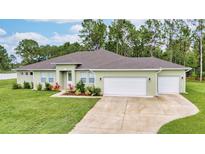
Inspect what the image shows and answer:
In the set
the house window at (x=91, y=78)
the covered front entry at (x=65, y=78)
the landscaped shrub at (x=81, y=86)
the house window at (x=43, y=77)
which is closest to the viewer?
the landscaped shrub at (x=81, y=86)

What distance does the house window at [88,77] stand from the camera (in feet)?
44.7

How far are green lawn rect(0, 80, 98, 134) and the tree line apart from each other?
92.9 inches

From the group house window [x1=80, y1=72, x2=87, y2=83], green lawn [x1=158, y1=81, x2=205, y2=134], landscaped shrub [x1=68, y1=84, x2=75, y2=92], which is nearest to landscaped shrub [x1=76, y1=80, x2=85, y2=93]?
landscaped shrub [x1=68, y1=84, x2=75, y2=92]

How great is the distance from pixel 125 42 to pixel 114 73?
2.52 metres

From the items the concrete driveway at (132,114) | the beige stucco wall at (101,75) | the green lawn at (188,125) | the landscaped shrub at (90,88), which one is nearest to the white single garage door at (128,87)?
the beige stucco wall at (101,75)

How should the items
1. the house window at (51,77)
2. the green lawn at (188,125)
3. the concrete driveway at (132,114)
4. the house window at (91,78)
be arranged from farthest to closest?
1. the house window at (51,77)
2. the house window at (91,78)
3. the concrete driveway at (132,114)
4. the green lawn at (188,125)

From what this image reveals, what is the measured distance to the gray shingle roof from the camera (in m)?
11.7

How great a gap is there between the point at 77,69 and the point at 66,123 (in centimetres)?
671

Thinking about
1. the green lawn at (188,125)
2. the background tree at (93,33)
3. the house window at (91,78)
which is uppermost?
the background tree at (93,33)

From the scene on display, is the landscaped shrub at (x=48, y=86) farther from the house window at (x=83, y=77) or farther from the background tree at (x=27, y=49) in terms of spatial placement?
the background tree at (x=27, y=49)

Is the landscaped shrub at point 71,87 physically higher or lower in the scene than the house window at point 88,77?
lower

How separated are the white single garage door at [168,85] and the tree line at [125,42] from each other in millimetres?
1422
